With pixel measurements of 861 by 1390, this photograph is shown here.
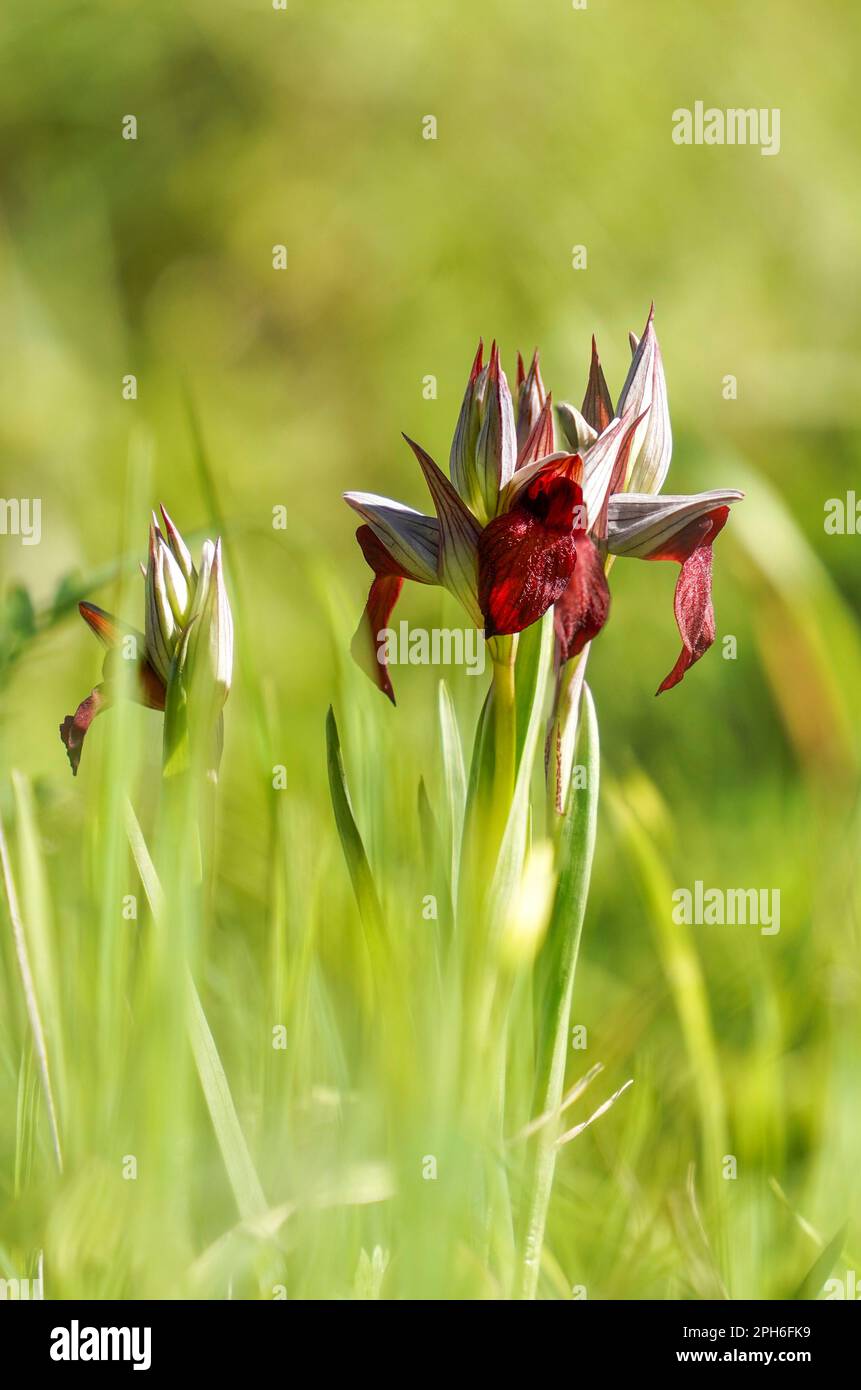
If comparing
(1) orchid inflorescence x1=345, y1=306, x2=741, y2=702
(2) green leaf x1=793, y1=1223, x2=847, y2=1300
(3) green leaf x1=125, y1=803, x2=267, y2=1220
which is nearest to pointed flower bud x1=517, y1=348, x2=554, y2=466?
(1) orchid inflorescence x1=345, y1=306, x2=741, y2=702

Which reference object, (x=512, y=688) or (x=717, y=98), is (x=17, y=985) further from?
(x=717, y=98)

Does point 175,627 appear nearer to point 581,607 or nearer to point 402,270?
point 581,607

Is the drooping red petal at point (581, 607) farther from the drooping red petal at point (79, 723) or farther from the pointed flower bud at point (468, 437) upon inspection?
the drooping red petal at point (79, 723)

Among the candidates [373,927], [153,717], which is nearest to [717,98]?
[153,717]

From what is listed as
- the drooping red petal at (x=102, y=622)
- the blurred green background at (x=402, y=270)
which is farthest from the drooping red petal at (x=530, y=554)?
the blurred green background at (x=402, y=270)

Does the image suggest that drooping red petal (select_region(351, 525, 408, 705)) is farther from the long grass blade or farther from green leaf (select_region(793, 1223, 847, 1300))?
green leaf (select_region(793, 1223, 847, 1300))
